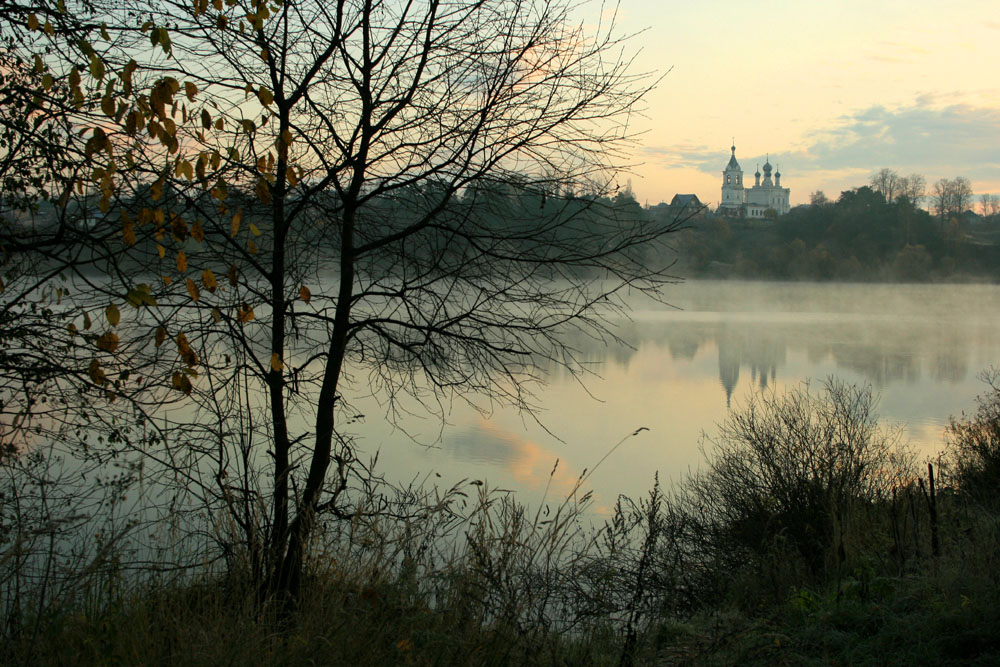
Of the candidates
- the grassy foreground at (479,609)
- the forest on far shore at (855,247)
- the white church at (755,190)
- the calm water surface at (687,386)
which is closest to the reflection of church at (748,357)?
the calm water surface at (687,386)

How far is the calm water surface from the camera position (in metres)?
13.9

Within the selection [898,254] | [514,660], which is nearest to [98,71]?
[514,660]

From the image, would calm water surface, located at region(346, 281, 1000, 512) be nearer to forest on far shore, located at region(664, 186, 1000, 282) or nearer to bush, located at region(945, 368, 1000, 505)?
bush, located at region(945, 368, 1000, 505)

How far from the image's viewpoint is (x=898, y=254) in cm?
6819

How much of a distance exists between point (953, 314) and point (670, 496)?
5051 centimetres

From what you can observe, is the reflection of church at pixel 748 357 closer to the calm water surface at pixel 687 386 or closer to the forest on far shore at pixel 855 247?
the calm water surface at pixel 687 386

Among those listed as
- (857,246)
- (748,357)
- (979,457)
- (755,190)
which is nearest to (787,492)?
(979,457)

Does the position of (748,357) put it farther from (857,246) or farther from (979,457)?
(857,246)

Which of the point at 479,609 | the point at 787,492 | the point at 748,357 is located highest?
the point at 479,609

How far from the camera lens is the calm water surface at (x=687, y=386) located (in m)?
13.9

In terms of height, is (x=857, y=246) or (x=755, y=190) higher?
(x=755, y=190)

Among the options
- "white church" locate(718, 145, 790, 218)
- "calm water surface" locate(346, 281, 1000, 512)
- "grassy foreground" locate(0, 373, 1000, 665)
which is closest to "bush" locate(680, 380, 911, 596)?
"grassy foreground" locate(0, 373, 1000, 665)

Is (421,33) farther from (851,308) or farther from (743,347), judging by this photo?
(851,308)

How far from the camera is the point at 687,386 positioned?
27.2 metres
